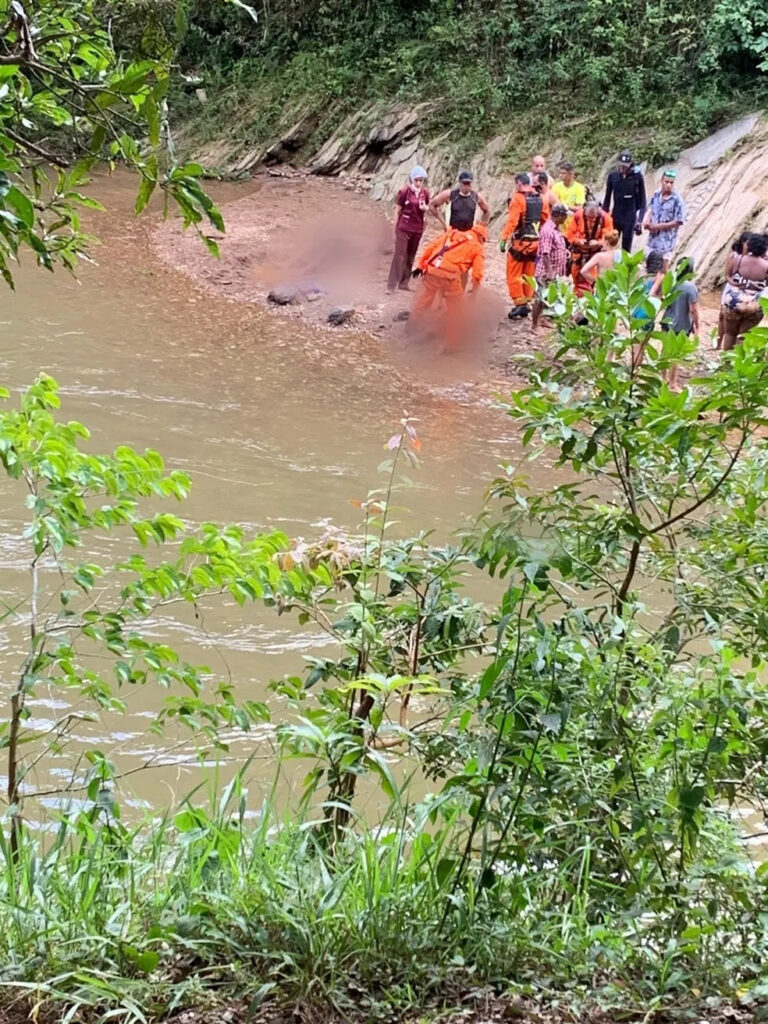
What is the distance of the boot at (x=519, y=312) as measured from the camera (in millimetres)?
12133

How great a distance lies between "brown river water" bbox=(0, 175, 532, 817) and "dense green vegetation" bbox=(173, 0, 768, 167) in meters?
4.95

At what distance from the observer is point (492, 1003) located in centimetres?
199

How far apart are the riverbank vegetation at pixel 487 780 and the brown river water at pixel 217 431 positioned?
1694 millimetres

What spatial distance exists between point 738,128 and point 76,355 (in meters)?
10.8

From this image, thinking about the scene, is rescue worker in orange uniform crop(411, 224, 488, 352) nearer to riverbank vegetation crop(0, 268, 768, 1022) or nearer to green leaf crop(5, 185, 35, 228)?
riverbank vegetation crop(0, 268, 768, 1022)

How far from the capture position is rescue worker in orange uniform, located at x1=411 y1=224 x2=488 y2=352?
11.4 metres

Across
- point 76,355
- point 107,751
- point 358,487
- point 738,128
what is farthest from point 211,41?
point 107,751

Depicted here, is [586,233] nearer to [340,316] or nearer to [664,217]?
[664,217]

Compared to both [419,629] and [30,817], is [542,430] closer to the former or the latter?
[419,629]

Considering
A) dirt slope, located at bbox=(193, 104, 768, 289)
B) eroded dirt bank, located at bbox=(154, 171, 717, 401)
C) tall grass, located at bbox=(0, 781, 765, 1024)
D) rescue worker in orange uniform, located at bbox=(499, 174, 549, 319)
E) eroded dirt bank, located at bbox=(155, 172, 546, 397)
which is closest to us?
tall grass, located at bbox=(0, 781, 765, 1024)

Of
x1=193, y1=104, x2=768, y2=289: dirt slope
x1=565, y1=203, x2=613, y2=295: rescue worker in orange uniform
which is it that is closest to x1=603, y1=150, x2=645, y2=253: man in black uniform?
x1=193, y1=104, x2=768, y2=289: dirt slope

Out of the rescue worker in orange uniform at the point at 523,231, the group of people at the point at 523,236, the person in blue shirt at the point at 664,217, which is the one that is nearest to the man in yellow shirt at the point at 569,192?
the group of people at the point at 523,236

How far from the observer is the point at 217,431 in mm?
9250

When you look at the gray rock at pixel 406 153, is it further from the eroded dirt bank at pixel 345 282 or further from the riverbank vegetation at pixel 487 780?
the riverbank vegetation at pixel 487 780
